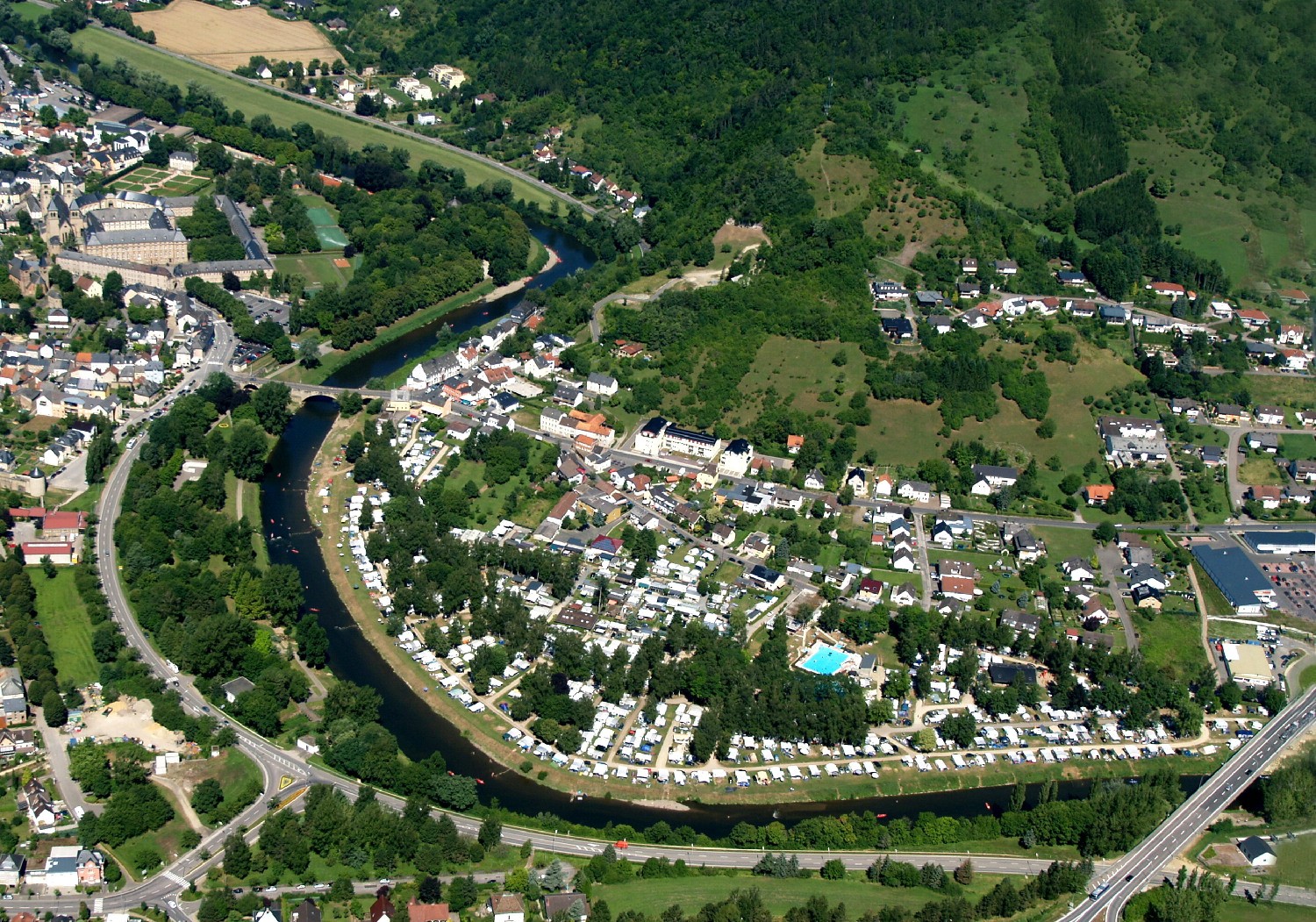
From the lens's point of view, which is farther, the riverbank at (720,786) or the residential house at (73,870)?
the riverbank at (720,786)

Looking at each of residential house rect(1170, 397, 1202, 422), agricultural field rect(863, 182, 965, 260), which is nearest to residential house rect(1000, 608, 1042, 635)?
residential house rect(1170, 397, 1202, 422)

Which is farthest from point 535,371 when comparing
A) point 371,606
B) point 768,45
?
point 768,45

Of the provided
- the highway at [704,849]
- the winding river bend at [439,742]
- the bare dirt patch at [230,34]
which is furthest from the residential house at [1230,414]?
the bare dirt patch at [230,34]

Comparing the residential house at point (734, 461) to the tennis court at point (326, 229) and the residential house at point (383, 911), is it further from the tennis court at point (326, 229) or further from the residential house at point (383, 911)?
the tennis court at point (326, 229)

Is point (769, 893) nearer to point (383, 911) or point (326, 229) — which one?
point (383, 911)

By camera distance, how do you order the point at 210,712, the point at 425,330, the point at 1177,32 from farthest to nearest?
the point at 1177,32, the point at 425,330, the point at 210,712

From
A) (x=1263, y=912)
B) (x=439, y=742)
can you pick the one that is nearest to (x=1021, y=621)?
(x=1263, y=912)

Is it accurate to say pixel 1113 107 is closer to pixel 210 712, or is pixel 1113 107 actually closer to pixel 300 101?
pixel 300 101
